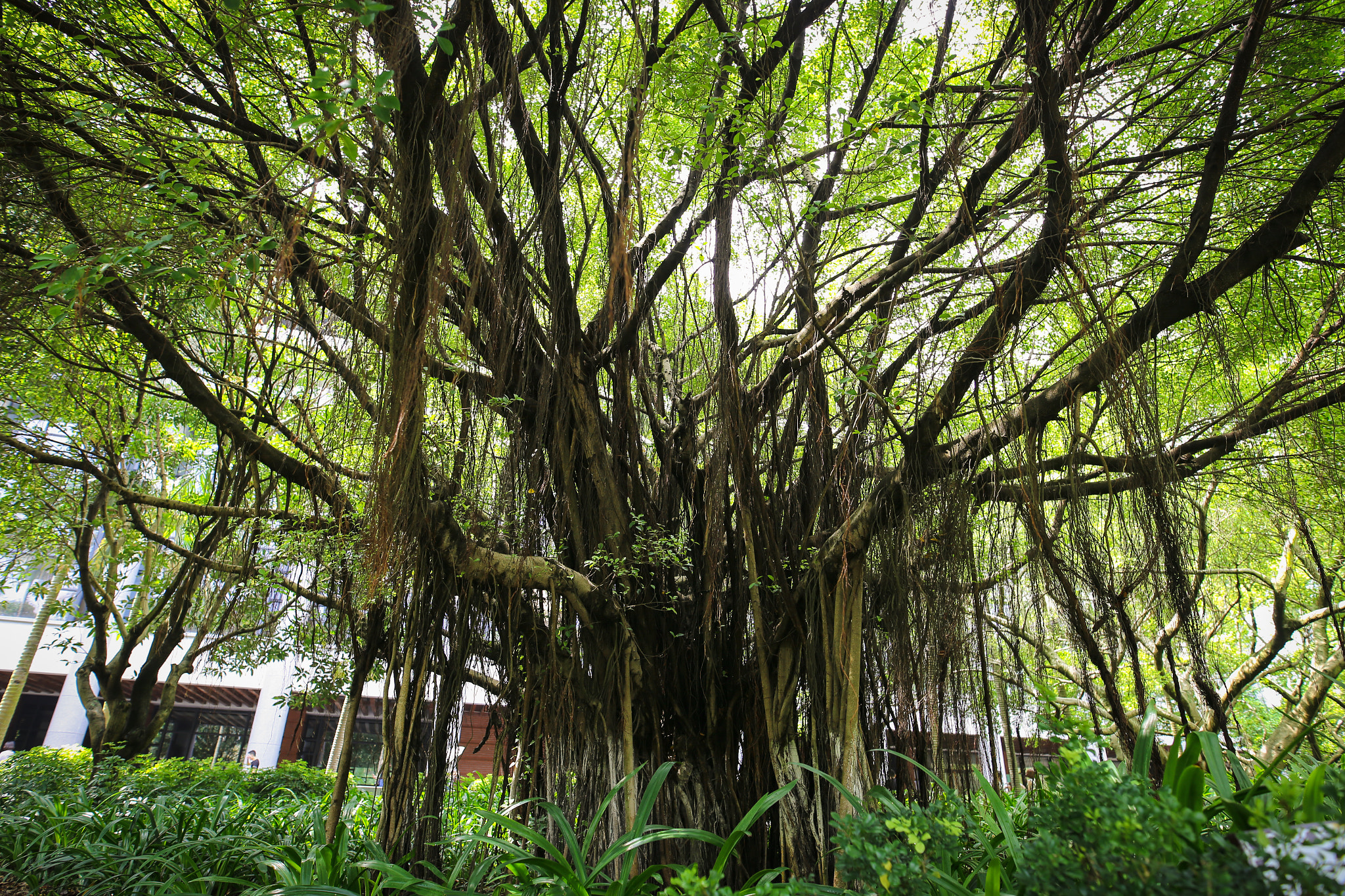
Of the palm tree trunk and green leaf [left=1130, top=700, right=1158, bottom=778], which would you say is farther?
the palm tree trunk

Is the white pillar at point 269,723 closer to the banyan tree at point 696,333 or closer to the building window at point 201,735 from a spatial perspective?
the building window at point 201,735

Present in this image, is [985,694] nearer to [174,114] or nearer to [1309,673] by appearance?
[174,114]

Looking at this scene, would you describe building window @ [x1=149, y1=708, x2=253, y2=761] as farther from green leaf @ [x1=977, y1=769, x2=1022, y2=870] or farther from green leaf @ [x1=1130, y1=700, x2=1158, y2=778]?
green leaf @ [x1=1130, y1=700, x2=1158, y2=778]

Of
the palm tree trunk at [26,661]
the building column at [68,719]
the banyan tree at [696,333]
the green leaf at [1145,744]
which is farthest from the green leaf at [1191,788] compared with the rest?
the building column at [68,719]

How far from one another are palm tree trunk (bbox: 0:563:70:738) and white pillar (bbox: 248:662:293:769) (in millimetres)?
4622

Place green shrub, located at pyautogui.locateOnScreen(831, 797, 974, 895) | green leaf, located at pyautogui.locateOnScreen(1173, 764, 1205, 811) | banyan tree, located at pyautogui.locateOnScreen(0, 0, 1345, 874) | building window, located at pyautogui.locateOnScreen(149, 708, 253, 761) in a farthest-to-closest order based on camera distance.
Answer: building window, located at pyautogui.locateOnScreen(149, 708, 253, 761) → banyan tree, located at pyautogui.locateOnScreen(0, 0, 1345, 874) → green leaf, located at pyautogui.locateOnScreen(1173, 764, 1205, 811) → green shrub, located at pyautogui.locateOnScreen(831, 797, 974, 895)

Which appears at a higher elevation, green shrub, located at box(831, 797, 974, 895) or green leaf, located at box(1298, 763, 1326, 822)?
green leaf, located at box(1298, 763, 1326, 822)

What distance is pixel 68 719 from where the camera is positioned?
9492mm

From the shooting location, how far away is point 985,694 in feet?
7.52

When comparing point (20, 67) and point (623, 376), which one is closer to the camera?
point (20, 67)

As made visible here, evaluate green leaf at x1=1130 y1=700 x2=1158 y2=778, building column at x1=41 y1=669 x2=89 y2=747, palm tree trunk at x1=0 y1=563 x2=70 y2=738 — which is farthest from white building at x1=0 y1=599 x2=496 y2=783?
green leaf at x1=1130 y1=700 x2=1158 y2=778

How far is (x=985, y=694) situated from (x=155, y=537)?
3.80m

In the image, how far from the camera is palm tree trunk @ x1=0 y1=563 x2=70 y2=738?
516 cm

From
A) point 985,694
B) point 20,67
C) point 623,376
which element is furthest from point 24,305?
point 985,694
